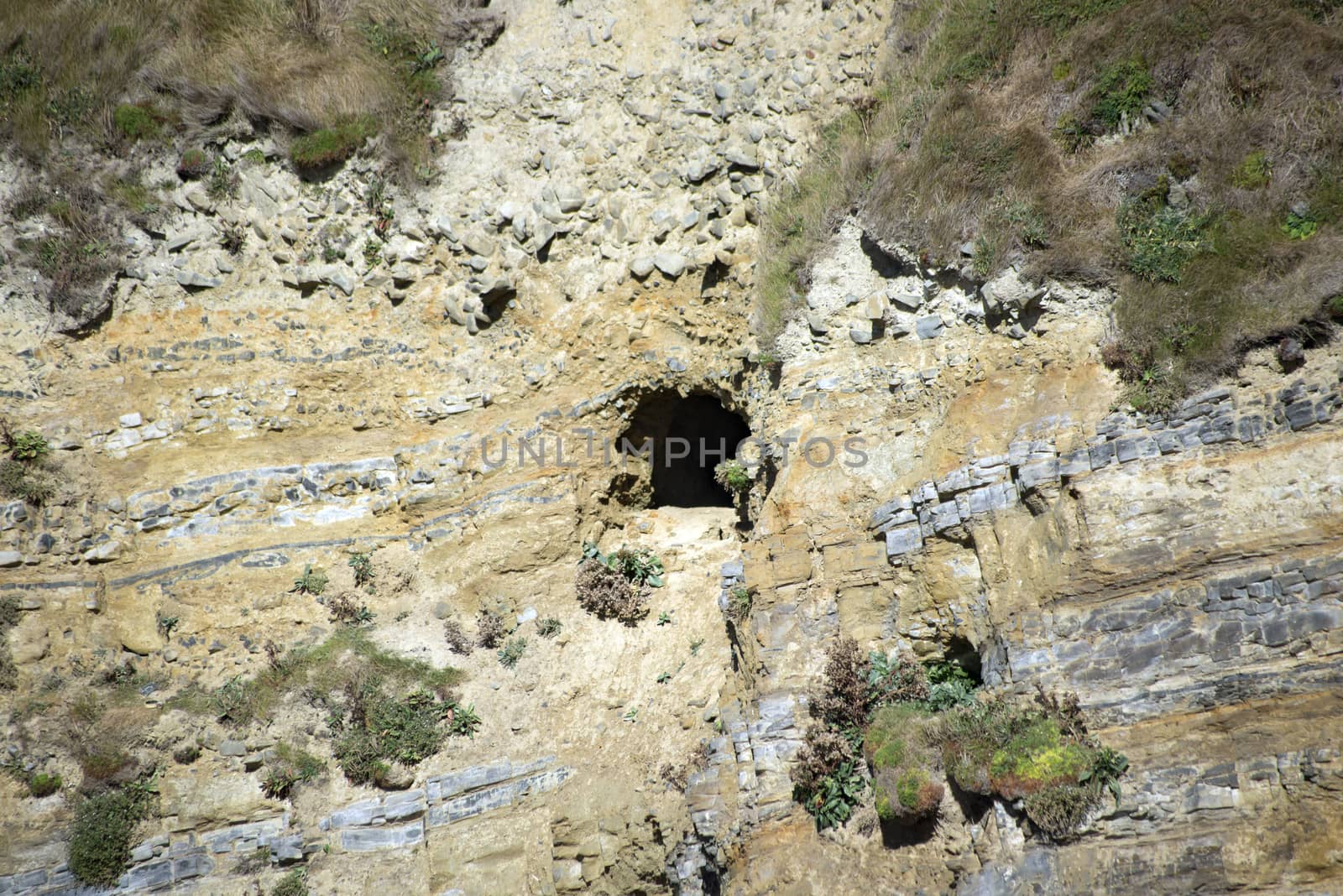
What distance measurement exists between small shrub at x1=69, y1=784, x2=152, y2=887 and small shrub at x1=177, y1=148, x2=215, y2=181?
891 centimetres

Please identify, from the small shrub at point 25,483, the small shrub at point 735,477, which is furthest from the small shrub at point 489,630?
the small shrub at point 25,483

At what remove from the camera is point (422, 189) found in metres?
14.7

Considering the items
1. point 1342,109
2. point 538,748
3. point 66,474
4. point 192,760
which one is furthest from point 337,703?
point 1342,109

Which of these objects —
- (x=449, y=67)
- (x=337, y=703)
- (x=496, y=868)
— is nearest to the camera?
(x=496, y=868)

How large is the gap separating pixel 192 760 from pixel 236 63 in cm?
1044

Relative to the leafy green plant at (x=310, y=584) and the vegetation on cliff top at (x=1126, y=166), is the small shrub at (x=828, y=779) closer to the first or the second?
the vegetation on cliff top at (x=1126, y=166)

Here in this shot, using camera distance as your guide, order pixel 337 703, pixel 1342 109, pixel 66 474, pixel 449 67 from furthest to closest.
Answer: pixel 449 67
pixel 66 474
pixel 337 703
pixel 1342 109

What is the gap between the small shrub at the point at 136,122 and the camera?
14727mm

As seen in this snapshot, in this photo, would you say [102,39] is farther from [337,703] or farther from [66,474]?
[337,703]

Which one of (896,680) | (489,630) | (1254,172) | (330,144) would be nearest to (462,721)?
(489,630)

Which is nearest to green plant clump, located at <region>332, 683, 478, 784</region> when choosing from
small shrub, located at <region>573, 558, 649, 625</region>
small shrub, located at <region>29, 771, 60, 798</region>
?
small shrub, located at <region>573, 558, 649, 625</region>

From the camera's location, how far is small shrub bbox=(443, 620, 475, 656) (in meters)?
13.0

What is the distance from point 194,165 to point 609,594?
362 inches

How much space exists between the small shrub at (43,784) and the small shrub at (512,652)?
218 inches
